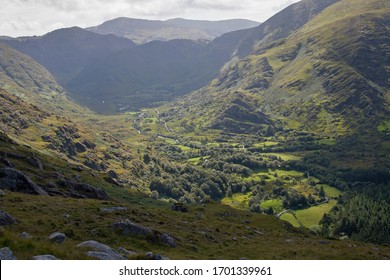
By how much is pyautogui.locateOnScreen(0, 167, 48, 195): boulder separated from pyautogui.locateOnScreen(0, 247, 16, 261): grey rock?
46.3m

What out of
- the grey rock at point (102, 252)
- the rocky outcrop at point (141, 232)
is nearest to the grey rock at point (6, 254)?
the grey rock at point (102, 252)

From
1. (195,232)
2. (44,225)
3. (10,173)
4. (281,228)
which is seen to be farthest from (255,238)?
(10,173)

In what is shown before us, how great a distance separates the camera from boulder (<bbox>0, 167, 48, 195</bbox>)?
7288cm

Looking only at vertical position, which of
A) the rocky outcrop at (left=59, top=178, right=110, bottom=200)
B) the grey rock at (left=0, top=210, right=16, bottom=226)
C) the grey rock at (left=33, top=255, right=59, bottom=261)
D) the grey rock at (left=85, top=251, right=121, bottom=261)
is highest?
the grey rock at (left=33, top=255, right=59, bottom=261)

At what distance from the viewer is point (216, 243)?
2226 inches

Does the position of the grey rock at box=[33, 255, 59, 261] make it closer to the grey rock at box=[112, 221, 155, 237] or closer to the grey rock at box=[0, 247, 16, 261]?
the grey rock at box=[0, 247, 16, 261]

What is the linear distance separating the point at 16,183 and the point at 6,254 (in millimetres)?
48770

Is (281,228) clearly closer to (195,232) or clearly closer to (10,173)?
(195,232)

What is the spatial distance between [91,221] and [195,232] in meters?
17.9

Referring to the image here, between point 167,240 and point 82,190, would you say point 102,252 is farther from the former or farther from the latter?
point 82,190

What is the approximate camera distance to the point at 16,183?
244ft

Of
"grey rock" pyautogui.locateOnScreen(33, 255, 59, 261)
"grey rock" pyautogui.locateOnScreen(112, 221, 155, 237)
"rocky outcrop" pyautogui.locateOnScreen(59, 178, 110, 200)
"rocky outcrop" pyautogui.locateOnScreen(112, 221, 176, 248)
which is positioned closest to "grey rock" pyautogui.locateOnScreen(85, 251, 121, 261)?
A: "grey rock" pyautogui.locateOnScreen(33, 255, 59, 261)
